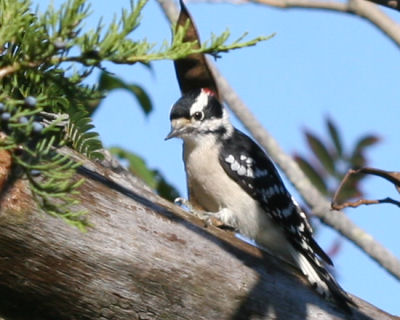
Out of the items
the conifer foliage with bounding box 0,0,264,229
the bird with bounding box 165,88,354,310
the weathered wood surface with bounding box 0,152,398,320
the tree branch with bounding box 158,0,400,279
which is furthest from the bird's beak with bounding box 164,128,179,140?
the conifer foliage with bounding box 0,0,264,229

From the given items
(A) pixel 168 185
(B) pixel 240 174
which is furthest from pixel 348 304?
(B) pixel 240 174

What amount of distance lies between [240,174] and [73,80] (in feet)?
8.90

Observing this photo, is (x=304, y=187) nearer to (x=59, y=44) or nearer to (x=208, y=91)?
(x=208, y=91)

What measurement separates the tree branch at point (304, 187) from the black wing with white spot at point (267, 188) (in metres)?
0.57

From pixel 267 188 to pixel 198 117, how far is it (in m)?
0.67

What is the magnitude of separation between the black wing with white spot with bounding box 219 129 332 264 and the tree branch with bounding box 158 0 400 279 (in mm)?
570

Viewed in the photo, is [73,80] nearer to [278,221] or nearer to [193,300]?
[193,300]

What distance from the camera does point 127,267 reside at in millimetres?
2963

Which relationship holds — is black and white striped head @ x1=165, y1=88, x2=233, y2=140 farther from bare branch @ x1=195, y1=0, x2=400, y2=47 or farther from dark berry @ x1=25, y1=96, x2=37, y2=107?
dark berry @ x1=25, y1=96, x2=37, y2=107

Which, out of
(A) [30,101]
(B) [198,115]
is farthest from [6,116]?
(B) [198,115]

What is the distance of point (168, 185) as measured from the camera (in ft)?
13.6

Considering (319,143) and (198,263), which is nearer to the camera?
(198,263)

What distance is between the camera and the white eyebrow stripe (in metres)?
5.00

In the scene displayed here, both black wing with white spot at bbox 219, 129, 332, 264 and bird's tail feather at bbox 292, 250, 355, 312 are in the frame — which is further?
black wing with white spot at bbox 219, 129, 332, 264
